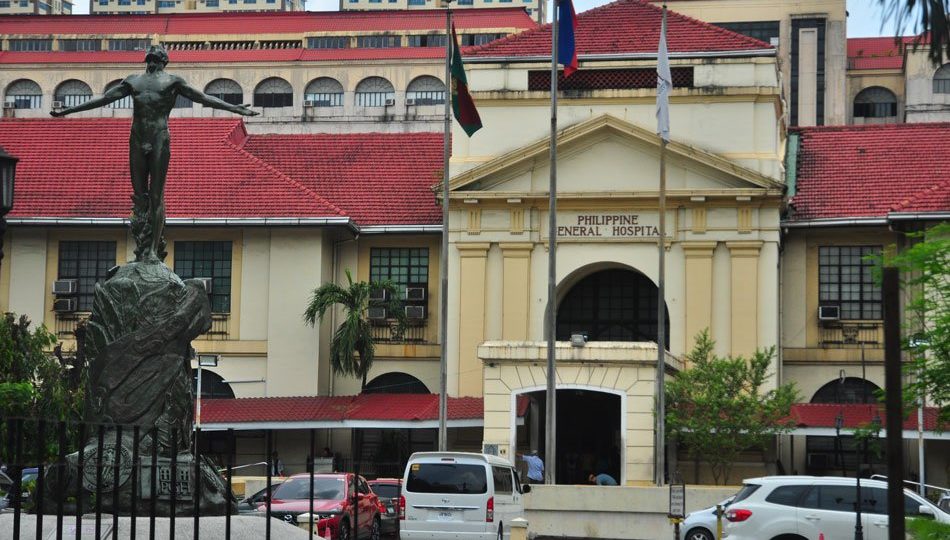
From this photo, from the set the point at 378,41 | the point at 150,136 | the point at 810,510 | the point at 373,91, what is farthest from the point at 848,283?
the point at 378,41

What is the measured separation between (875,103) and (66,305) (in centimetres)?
6628

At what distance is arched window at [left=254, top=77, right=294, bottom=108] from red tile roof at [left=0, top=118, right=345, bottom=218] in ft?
172

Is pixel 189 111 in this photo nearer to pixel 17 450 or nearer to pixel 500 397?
pixel 500 397

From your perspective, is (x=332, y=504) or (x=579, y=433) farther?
(x=579, y=433)

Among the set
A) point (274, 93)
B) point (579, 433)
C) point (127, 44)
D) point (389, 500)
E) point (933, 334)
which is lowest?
point (389, 500)

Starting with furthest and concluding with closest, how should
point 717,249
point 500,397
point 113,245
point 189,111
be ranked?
1. point 189,111
2. point 113,245
3. point 717,249
4. point 500,397

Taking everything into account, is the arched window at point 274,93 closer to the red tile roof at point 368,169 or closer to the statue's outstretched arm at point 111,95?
the red tile roof at point 368,169

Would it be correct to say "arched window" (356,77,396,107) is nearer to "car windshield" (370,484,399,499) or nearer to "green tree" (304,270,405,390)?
"green tree" (304,270,405,390)

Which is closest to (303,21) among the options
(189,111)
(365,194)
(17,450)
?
(189,111)

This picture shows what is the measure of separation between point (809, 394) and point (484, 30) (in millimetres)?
64071

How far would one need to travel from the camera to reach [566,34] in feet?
139

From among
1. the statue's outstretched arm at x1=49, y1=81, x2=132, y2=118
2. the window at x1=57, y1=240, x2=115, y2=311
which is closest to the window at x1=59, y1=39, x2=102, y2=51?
the window at x1=57, y1=240, x2=115, y2=311

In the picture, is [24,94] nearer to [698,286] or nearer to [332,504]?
[698,286]

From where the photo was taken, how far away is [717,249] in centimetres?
5191
